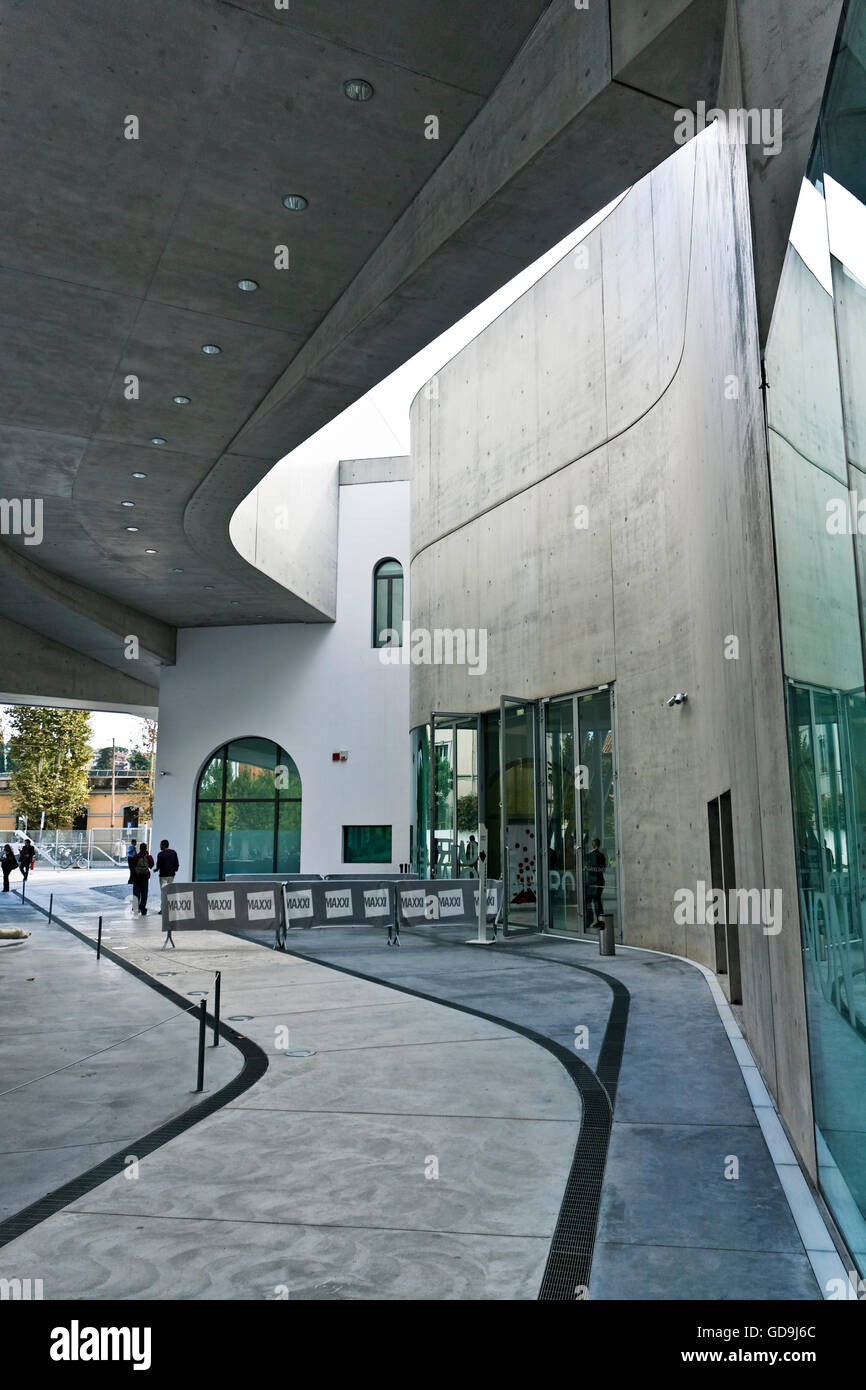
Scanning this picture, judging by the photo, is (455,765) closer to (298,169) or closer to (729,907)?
(729,907)

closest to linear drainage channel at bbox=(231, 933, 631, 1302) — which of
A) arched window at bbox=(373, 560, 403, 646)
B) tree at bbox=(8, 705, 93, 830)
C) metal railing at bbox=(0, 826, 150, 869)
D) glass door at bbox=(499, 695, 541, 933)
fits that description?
glass door at bbox=(499, 695, 541, 933)

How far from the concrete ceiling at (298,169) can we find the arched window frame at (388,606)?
46.8 ft

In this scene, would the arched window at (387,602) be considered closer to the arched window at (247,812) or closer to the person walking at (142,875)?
the arched window at (247,812)

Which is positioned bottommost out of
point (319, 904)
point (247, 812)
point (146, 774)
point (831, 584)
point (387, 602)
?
point (319, 904)

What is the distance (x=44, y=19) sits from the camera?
23.2ft

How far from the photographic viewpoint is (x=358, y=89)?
7.62 m

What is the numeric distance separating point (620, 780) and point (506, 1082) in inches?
348

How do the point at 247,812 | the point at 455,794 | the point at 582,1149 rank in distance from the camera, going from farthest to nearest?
the point at 247,812, the point at 455,794, the point at 582,1149

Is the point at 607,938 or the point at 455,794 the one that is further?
the point at 455,794

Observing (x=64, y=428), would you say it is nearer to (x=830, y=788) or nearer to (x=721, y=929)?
(x=721, y=929)

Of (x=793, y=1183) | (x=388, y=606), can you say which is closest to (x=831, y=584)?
(x=793, y=1183)

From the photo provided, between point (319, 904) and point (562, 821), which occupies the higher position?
point (562, 821)

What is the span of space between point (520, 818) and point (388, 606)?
1205 cm

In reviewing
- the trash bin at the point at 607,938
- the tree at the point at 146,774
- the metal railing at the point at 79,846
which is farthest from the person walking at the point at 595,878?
the tree at the point at 146,774
